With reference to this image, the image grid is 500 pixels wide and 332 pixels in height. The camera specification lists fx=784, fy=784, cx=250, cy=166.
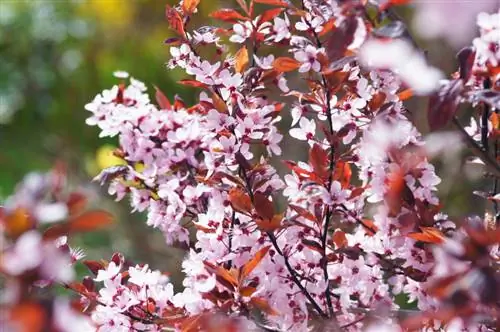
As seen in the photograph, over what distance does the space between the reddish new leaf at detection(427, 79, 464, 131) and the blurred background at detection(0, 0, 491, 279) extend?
9.20 ft

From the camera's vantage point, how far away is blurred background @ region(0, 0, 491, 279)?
3.89m

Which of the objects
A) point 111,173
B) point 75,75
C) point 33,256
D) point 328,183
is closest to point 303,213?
point 328,183

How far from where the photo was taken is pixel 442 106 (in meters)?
0.77

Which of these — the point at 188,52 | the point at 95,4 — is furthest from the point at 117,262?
the point at 95,4

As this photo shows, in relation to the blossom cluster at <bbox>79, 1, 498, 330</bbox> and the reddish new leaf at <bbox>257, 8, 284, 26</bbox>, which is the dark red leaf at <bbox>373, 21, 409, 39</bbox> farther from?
the reddish new leaf at <bbox>257, 8, 284, 26</bbox>

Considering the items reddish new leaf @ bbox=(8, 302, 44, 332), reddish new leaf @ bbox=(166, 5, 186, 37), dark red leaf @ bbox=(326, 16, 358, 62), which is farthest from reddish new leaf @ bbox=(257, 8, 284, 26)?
reddish new leaf @ bbox=(8, 302, 44, 332)

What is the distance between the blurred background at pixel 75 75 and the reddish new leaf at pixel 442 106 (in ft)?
9.20

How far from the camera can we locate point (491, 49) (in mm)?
842

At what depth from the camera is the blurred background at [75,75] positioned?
12.8 ft

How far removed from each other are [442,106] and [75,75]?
394 cm

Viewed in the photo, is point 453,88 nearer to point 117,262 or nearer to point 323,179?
point 323,179

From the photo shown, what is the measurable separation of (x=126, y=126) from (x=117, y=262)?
24cm

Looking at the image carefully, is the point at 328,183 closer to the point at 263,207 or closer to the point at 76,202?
the point at 263,207

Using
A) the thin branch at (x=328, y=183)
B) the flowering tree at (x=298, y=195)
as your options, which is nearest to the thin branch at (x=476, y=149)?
the flowering tree at (x=298, y=195)
